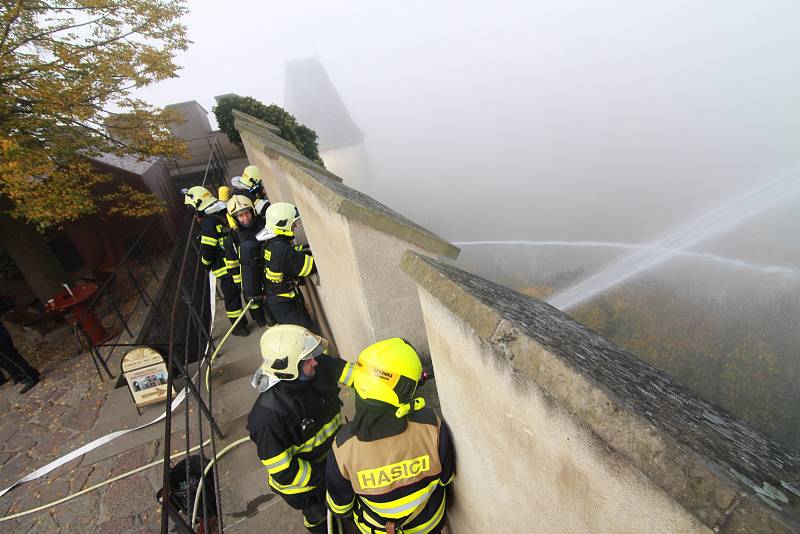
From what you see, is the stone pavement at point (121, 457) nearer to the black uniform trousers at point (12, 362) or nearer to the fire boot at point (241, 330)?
the fire boot at point (241, 330)

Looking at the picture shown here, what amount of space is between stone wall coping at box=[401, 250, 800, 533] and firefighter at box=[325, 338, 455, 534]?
24.8 inches

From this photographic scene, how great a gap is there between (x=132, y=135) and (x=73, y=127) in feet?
3.30

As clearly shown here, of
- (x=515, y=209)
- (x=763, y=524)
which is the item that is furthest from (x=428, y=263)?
(x=515, y=209)

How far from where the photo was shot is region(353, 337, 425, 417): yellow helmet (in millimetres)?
1954

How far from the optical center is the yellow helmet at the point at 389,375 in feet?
6.41

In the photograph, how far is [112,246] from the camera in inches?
454

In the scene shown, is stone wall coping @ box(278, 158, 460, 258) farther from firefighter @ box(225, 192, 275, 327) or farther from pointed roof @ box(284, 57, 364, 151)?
pointed roof @ box(284, 57, 364, 151)

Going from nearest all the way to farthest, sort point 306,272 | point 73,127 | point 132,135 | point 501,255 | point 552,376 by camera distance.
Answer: point 552,376, point 306,272, point 73,127, point 132,135, point 501,255

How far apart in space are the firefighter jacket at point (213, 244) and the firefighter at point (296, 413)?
12.1 ft

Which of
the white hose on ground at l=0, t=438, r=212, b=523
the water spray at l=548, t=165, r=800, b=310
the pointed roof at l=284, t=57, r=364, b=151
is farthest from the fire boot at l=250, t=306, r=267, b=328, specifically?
the pointed roof at l=284, t=57, r=364, b=151

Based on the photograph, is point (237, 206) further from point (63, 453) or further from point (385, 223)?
point (63, 453)

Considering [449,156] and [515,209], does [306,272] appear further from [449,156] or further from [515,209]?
[449,156]

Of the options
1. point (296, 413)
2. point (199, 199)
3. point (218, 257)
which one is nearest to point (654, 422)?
point (296, 413)

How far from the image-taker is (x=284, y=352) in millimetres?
2516
